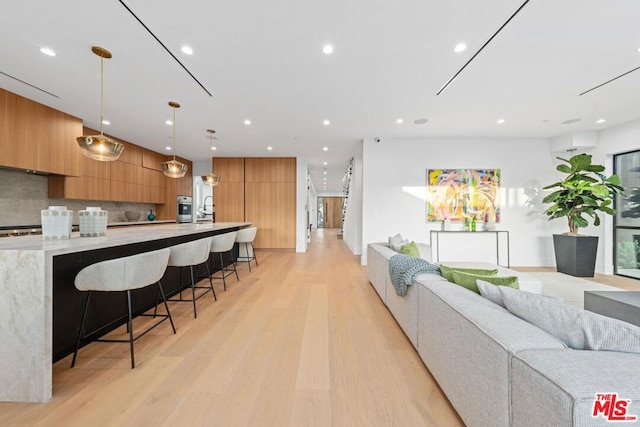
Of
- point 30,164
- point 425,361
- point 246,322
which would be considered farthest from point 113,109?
point 425,361

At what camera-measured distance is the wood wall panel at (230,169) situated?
25.6 ft

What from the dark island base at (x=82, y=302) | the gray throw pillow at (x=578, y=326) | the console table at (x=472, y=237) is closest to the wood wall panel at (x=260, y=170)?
the console table at (x=472, y=237)

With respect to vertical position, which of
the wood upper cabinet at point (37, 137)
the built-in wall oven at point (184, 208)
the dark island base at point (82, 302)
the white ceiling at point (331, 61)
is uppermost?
the white ceiling at point (331, 61)

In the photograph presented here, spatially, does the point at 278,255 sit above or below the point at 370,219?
below

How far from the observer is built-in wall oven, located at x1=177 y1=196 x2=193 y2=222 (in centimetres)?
779

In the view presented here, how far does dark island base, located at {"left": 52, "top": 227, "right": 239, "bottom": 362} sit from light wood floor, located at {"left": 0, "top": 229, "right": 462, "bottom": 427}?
18 centimetres

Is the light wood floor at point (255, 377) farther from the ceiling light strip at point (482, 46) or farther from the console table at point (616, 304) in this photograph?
the ceiling light strip at point (482, 46)

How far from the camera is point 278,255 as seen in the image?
23.0 feet

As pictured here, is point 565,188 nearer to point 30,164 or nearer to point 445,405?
point 445,405

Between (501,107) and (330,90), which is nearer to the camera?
(330,90)

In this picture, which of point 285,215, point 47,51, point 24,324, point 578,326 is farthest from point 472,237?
point 47,51

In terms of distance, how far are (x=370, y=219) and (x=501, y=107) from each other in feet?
9.96

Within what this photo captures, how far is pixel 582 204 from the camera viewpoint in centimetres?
503

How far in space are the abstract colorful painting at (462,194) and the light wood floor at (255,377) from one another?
Result: 3605mm
